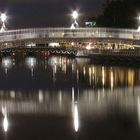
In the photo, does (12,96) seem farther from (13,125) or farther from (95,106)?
(13,125)

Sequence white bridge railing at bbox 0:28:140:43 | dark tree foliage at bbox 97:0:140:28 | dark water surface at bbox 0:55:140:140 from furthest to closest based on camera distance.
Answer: dark tree foliage at bbox 97:0:140:28, white bridge railing at bbox 0:28:140:43, dark water surface at bbox 0:55:140:140

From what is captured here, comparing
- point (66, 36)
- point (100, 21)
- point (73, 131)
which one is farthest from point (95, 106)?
point (100, 21)

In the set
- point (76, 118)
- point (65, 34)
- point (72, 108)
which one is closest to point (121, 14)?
point (65, 34)

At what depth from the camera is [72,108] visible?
4406 cm

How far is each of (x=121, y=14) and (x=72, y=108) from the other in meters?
68.7

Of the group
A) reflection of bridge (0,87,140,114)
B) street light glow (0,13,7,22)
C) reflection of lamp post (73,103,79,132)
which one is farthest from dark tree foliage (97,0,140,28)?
reflection of lamp post (73,103,79,132)

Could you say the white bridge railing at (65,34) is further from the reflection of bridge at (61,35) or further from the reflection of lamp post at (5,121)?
the reflection of lamp post at (5,121)

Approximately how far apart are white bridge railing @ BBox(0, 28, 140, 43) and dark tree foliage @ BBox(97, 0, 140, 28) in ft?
103

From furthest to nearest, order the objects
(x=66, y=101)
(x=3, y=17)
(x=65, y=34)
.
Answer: (x=3, y=17) < (x=65, y=34) < (x=66, y=101)

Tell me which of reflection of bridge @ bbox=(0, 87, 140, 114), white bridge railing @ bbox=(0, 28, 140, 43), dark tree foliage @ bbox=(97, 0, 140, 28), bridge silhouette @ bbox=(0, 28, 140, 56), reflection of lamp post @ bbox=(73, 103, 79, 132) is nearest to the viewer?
reflection of lamp post @ bbox=(73, 103, 79, 132)

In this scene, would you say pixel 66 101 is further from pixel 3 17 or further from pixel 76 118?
pixel 3 17

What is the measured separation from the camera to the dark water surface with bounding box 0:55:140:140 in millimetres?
35812

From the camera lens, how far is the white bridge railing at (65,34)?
63938 millimetres

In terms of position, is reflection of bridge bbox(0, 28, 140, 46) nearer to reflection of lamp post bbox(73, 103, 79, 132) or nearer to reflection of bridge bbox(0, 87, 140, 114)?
reflection of bridge bbox(0, 87, 140, 114)
